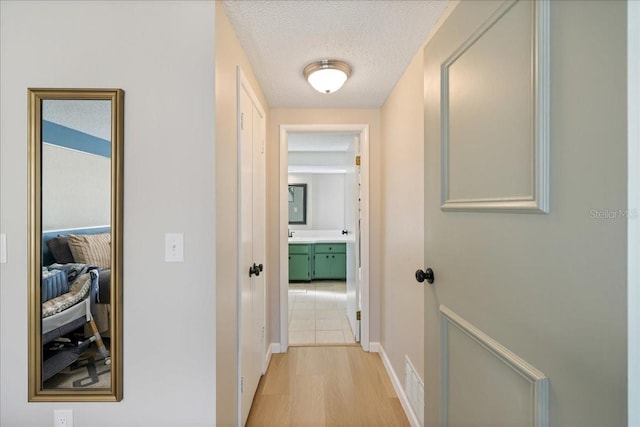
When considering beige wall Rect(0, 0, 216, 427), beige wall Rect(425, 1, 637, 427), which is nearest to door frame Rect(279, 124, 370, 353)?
beige wall Rect(0, 0, 216, 427)

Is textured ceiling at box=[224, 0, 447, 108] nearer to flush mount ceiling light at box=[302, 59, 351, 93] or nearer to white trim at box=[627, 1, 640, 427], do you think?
flush mount ceiling light at box=[302, 59, 351, 93]

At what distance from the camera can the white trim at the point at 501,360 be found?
66 cm

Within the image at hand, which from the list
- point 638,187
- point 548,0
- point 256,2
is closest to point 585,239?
point 638,187

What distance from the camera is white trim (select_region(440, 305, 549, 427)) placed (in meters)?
0.66

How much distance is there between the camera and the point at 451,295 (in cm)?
102

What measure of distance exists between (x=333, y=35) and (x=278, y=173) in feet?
4.39

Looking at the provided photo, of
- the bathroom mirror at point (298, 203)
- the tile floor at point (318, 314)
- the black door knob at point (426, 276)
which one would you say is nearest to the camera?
the black door knob at point (426, 276)

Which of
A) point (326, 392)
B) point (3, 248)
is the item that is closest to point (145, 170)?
point (3, 248)

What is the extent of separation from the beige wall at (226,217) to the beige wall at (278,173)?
1039 mm

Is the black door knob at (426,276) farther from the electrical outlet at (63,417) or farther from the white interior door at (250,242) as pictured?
the electrical outlet at (63,417)

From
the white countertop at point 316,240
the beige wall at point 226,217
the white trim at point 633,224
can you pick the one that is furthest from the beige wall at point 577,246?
the white countertop at point 316,240

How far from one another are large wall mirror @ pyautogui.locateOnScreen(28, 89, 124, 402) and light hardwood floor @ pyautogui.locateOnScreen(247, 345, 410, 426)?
1017 millimetres

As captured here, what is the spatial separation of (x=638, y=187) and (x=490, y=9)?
0.61 m

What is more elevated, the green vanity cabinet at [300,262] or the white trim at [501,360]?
the white trim at [501,360]
